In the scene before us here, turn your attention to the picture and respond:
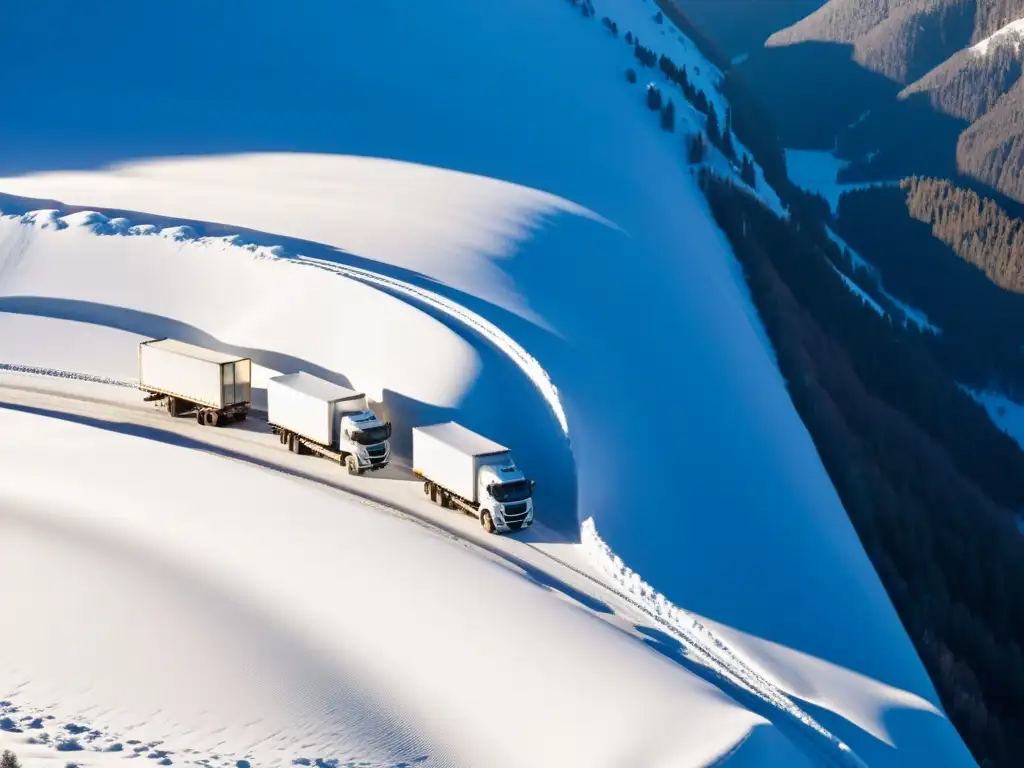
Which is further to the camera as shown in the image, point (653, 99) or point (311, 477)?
point (653, 99)

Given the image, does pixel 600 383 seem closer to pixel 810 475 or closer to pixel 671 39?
pixel 810 475

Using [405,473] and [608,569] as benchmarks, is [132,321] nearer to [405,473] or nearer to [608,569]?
[405,473]

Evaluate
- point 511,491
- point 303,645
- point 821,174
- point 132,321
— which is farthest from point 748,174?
point 821,174

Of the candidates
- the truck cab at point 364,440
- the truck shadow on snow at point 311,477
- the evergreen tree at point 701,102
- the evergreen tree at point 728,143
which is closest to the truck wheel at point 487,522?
the truck shadow on snow at point 311,477

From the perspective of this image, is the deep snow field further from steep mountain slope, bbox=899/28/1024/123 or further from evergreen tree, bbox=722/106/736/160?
steep mountain slope, bbox=899/28/1024/123

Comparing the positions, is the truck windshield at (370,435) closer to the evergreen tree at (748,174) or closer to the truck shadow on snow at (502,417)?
the truck shadow on snow at (502,417)

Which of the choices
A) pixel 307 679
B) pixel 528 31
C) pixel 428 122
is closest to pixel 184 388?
pixel 307 679
